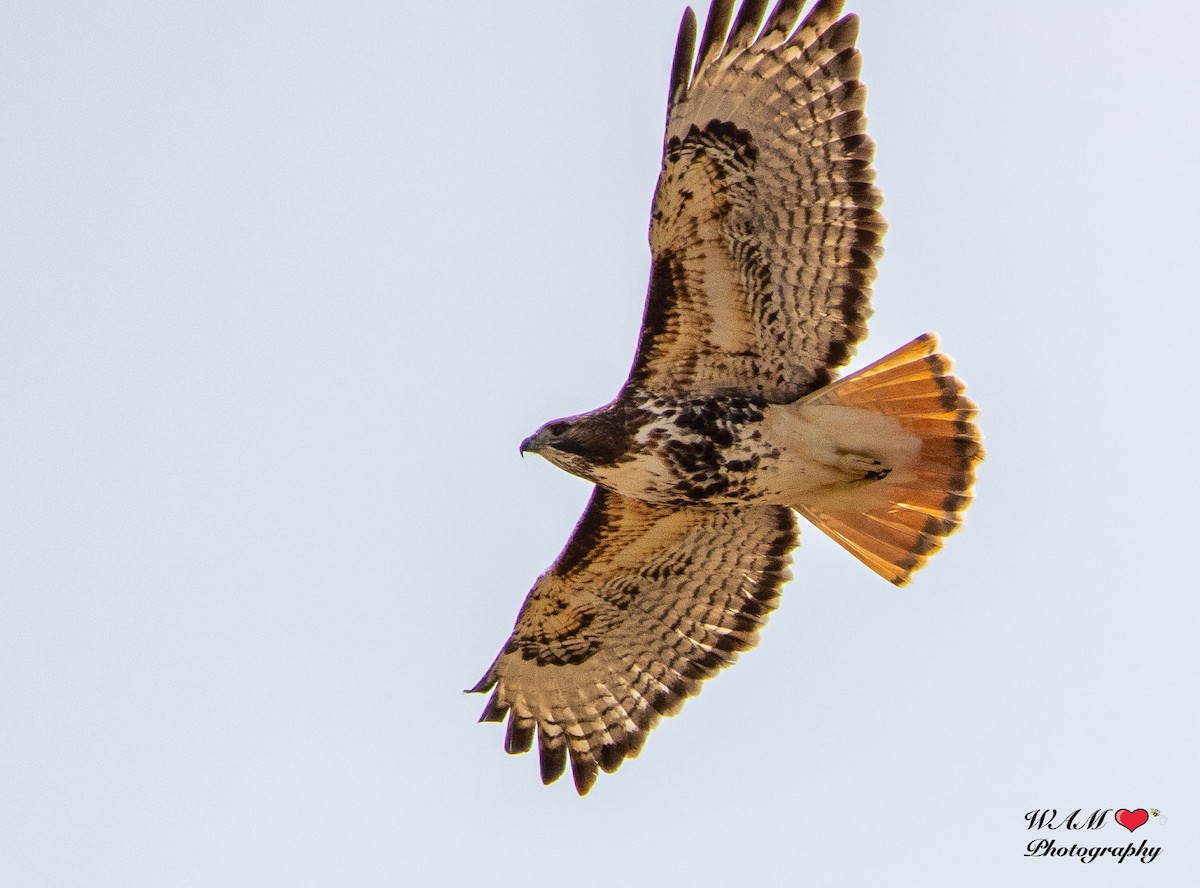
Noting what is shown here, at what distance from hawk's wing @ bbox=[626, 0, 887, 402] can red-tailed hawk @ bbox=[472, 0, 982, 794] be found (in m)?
0.01

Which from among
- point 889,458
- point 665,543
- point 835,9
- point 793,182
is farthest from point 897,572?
point 835,9

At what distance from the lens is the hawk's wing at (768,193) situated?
884 centimetres

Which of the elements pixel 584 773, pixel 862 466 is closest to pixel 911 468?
pixel 862 466

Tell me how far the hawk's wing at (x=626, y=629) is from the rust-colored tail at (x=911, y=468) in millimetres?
535

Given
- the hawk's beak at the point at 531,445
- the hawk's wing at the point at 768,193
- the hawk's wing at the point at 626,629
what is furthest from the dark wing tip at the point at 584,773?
the hawk's wing at the point at 768,193

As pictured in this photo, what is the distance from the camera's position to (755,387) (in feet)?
30.7

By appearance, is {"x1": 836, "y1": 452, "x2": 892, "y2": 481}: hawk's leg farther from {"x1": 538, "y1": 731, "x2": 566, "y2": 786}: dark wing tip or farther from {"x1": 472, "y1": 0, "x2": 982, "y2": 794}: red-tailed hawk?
{"x1": 538, "y1": 731, "x2": 566, "y2": 786}: dark wing tip

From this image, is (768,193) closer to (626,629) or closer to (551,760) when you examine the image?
(626,629)

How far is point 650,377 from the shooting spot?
30.8ft

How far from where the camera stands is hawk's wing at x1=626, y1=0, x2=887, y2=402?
8.84 m

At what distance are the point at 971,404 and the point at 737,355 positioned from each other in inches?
50.2

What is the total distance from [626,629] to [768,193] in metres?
2.84

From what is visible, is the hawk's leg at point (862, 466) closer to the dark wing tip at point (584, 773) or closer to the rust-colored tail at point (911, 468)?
the rust-colored tail at point (911, 468)

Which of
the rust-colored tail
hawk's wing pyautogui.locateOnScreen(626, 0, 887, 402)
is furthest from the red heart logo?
hawk's wing pyautogui.locateOnScreen(626, 0, 887, 402)
